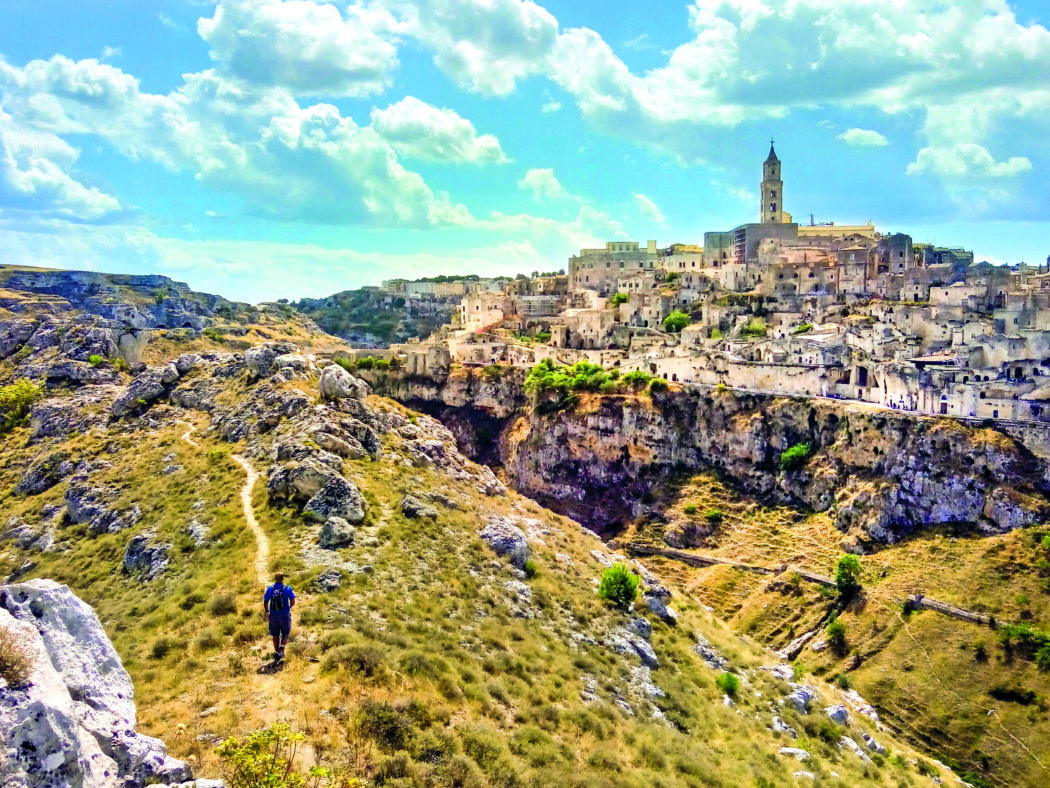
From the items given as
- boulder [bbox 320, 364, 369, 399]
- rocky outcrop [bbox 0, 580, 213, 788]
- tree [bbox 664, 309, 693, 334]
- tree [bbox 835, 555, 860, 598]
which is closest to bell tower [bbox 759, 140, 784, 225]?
tree [bbox 664, 309, 693, 334]

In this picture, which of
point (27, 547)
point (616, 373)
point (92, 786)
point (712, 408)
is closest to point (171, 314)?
point (616, 373)

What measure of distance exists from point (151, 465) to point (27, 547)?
5.63 m

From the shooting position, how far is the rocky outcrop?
7.78 meters

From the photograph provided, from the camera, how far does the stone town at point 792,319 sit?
53250 mm

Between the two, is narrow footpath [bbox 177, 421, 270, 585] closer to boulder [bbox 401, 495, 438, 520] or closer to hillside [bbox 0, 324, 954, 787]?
hillside [bbox 0, 324, 954, 787]

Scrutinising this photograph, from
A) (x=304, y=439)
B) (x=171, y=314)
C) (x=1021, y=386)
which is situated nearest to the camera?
(x=304, y=439)

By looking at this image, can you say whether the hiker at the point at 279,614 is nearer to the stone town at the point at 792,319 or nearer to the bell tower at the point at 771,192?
the stone town at the point at 792,319

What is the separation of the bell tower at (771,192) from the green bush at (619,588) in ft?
283

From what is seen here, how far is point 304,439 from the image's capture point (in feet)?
97.7

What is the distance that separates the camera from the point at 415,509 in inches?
1057

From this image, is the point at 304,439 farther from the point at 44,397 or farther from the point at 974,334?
the point at 974,334

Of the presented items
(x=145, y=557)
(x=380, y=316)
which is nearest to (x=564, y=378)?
(x=145, y=557)

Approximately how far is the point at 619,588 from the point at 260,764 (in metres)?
21.0

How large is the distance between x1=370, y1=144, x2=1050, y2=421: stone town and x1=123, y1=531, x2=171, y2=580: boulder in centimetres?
5006
